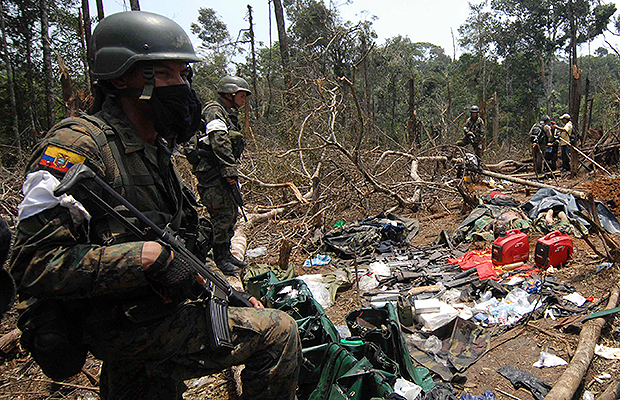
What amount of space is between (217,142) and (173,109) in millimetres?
1992

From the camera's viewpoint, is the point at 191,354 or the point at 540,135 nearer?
the point at 191,354

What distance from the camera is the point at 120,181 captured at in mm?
1487

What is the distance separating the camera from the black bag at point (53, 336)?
1274 mm

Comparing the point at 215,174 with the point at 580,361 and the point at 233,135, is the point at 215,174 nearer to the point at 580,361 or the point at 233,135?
the point at 233,135

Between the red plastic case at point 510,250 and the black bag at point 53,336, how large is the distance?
4522 mm

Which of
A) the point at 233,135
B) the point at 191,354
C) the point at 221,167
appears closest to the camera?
the point at 191,354

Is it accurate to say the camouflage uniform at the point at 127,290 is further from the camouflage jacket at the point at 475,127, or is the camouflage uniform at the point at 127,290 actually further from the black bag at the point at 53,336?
the camouflage jacket at the point at 475,127

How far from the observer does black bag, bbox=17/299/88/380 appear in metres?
1.27

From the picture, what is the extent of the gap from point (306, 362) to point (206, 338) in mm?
918

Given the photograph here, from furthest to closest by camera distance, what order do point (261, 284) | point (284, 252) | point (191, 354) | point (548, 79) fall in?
1. point (548, 79)
2. point (284, 252)
3. point (261, 284)
4. point (191, 354)

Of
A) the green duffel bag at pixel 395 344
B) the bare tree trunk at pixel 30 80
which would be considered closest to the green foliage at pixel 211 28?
the bare tree trunk at pixel 30 80

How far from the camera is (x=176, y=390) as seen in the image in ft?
5.64

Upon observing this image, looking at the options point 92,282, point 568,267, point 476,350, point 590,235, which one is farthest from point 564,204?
point 92,282

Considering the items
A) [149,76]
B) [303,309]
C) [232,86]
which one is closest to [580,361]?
[303,309]
